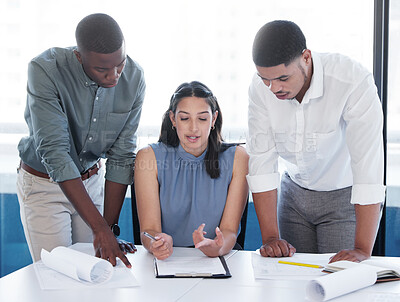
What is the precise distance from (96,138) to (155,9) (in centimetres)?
111

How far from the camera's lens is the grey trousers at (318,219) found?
5.98ft

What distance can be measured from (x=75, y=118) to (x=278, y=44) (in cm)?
85

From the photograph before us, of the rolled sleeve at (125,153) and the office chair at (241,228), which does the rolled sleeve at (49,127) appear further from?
the office chair at (241,228)

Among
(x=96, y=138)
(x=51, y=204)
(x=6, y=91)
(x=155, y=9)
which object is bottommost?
(x=51, y=204)

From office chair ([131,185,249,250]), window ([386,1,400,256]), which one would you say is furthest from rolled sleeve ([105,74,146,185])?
window ([386,1,400,256])

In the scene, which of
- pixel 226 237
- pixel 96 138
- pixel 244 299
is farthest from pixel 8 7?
pixel 244 299

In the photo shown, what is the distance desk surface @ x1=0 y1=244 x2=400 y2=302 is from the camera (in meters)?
1.23

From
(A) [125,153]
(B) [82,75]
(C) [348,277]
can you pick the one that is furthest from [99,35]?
(C) [348,277]

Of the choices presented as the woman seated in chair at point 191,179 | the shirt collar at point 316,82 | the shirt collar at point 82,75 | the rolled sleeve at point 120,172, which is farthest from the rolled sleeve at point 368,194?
the shirt collar at point 82,75

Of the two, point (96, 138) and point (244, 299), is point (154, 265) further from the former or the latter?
point (96, 138)

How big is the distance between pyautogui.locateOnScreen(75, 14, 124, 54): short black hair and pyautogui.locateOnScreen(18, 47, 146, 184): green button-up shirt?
0.70 feet

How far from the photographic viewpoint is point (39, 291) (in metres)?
1.29

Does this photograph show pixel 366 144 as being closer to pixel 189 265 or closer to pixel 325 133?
pixel 325 133

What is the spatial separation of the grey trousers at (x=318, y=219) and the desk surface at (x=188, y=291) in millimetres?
490
